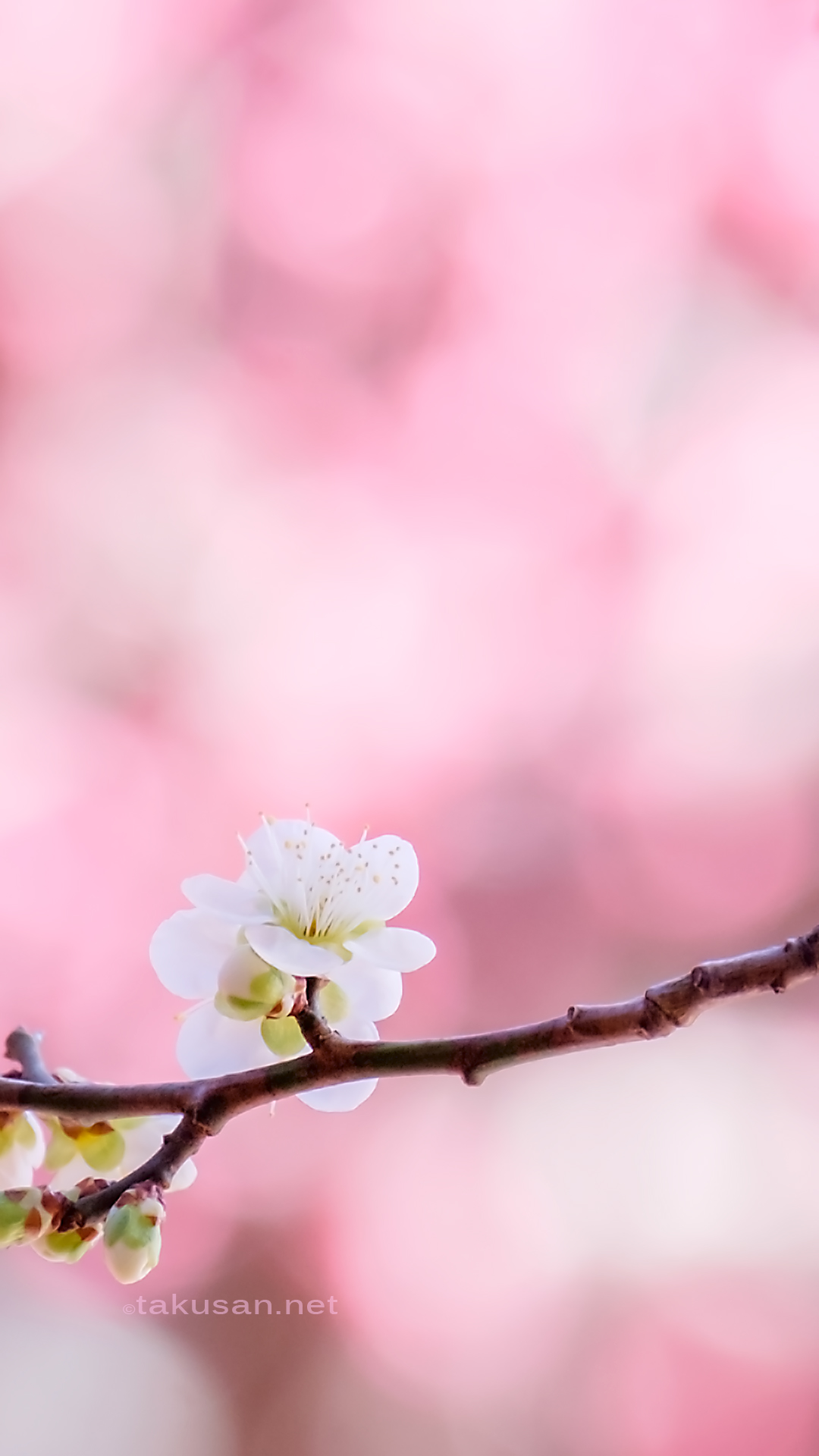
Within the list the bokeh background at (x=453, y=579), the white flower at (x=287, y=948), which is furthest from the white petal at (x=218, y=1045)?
the bokeh background at (x=453, y=579)

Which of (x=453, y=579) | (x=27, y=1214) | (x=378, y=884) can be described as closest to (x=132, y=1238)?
(x=27, y=1214)

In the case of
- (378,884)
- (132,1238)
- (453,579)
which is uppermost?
(453,579)

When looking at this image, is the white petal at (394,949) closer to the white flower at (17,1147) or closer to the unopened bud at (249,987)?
the unopened bud at (249,987)

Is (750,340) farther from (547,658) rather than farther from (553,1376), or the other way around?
(553,1376)

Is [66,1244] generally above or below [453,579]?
below

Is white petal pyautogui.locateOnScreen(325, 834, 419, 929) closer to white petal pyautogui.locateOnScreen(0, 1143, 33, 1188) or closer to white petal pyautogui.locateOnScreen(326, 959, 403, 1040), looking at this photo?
white petal pyautogui.locateOnScreen(326, 959, 403, 1040)

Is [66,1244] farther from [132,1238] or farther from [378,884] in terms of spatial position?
[378,884]

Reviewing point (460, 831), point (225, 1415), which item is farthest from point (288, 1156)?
point (460, 831)
